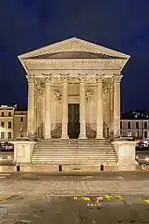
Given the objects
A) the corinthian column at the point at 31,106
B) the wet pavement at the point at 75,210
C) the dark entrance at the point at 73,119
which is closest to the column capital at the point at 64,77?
the corinthian column at the point at 31,106

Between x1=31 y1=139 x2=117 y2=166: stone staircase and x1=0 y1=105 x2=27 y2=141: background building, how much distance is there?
82050 millimetres

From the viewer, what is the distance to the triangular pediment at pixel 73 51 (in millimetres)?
38688

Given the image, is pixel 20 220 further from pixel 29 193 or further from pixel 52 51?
pixel 52 51

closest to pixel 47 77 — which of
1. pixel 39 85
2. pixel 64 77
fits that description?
pixel 64 77

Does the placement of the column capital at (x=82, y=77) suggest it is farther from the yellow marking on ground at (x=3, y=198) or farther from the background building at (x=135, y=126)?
the background building at (x=135, y=126)

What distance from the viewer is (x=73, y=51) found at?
128ft

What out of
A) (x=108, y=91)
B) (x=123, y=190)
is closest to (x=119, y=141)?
(x=108, y=91)

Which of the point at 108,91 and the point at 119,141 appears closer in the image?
the point at 119,141

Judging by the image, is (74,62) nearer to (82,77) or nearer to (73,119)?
(82,77)

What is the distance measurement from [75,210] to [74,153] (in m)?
21.4

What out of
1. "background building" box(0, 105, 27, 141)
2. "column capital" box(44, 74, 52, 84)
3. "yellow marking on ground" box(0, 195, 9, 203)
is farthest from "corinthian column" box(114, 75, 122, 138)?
"background building" box(0, 105, 27, 141)

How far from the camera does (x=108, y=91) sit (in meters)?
43.7

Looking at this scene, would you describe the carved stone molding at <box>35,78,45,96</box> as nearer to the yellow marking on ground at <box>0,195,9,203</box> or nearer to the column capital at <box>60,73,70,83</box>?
the column capital at <box>60,73,70,83</box>

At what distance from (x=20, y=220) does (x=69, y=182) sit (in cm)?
1032
